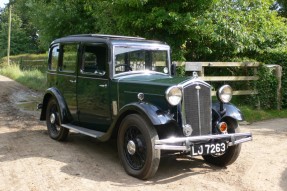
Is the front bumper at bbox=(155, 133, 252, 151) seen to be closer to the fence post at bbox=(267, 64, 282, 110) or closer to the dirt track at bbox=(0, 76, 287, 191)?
the dirt track at bbox=(0, 76, 287, 191)

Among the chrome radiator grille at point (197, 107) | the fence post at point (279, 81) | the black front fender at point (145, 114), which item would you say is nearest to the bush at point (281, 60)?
the fence post at point (279, 81)

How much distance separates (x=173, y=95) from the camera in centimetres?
514

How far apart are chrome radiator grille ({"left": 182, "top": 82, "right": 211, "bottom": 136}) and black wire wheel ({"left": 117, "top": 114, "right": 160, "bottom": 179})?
64 cm

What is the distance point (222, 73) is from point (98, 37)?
19.8 ft

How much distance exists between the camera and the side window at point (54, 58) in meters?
7.56

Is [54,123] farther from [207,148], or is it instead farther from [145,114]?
[207,148]

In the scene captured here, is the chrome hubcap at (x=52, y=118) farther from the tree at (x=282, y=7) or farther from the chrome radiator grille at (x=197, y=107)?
the tree at (x=282, y=7)

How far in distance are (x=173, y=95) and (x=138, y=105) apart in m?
0.51

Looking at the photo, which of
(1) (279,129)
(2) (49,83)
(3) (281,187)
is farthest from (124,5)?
(3) (281,187)

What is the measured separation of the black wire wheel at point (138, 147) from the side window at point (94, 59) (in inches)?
48.0

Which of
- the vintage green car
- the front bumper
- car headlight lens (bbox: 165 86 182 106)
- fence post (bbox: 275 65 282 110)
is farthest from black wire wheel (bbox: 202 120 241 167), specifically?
fence post (bbox: 275 65 282 110)

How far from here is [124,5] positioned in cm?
1020

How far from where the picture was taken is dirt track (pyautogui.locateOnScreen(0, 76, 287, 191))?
16.1 feet

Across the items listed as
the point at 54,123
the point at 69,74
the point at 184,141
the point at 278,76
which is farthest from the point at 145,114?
the point at 278,76
